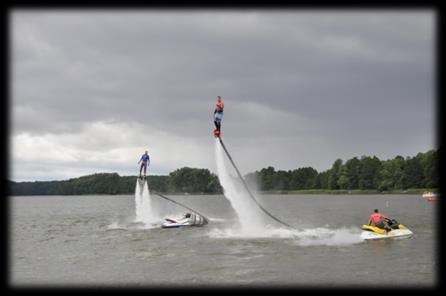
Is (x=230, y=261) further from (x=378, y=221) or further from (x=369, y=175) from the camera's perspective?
(x=369, y=175)

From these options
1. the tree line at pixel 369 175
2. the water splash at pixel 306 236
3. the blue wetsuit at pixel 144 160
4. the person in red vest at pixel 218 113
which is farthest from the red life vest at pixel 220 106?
the tree line at pixel 369 175

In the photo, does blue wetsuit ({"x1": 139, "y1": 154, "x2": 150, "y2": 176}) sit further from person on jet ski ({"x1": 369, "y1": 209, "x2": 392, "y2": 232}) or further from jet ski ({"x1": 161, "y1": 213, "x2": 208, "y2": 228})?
person on jet ski ({"x1": 369, "y1": 209, "x2": 392, "y2": 232})

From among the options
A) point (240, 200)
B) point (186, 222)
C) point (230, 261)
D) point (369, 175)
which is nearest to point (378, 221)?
point (240, 200)

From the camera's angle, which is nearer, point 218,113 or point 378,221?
point 218,113

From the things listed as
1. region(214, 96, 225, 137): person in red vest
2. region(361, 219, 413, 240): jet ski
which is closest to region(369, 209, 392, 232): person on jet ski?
region(361, 219, 413, 240): jet ski

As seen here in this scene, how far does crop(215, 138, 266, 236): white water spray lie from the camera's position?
31.8m

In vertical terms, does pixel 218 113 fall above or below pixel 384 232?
above

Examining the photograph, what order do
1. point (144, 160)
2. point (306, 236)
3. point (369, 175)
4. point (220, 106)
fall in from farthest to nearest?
point (369, 175), point (144, 160), point (306, 236), point (220, 106)

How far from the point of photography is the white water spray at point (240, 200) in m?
31.8

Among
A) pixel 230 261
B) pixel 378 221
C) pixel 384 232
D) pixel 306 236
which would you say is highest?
pixel 378 221

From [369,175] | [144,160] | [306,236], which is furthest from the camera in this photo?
[369,175]

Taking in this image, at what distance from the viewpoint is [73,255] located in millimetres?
32812

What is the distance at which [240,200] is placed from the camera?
34.9 meters
